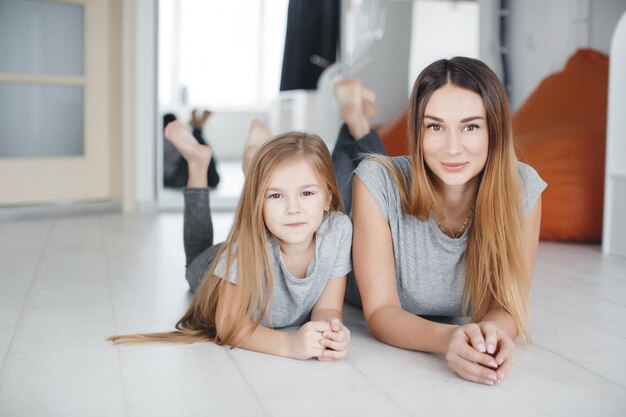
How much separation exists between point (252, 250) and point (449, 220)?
0.45 m

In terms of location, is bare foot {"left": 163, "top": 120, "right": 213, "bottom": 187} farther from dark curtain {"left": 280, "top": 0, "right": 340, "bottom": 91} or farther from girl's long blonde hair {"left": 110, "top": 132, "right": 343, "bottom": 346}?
dark curtain {"left": 280, "top": 0, "right": 340, "bottom": 91}

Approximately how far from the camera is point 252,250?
156 centimetres

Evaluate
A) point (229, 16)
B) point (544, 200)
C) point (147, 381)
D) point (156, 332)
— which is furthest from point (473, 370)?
point (229, 16)

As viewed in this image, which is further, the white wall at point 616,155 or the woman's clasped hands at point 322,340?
the white wall at point 616,155

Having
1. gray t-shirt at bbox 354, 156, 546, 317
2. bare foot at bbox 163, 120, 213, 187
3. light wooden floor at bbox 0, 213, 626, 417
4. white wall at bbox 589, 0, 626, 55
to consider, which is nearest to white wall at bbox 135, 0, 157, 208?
light wooden floor at bbox 0, 213, 626, 417

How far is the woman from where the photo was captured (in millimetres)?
1504

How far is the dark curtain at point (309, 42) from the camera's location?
4.79 meters

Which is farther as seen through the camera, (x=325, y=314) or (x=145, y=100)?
(x=145, y=100)

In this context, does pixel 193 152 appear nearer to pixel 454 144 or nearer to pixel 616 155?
pixel 454 144

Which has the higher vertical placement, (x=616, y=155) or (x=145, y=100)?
(x=145, y=100)

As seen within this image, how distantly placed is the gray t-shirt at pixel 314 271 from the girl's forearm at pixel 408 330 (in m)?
0.14

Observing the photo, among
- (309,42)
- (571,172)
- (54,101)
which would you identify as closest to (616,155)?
(571,172)

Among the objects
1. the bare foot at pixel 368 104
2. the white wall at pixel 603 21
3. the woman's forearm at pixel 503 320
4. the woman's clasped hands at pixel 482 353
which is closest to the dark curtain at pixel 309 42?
the white wall at pixel 603 21

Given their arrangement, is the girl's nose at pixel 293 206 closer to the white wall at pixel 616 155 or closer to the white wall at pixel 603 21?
the white wall at pixel 616 155
